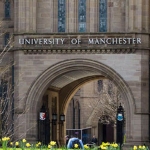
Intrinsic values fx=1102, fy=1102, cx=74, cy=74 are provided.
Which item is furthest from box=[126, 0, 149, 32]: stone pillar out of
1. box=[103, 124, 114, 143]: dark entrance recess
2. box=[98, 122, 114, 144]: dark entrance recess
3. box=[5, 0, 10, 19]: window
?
box=[103, 124, 114, 143]: dark entrance recess

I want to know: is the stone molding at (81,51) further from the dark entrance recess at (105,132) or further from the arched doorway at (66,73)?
the dark entrance recess at (105,132)

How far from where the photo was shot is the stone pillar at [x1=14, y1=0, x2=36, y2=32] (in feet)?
183

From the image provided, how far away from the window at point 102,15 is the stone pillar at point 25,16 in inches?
132

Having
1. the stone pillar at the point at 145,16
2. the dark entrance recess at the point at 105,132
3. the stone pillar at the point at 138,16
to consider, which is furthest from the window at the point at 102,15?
the dark entrance recess at the point at 105,132

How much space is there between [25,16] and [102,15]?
3.92 meters

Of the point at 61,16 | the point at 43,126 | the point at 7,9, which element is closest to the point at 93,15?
the point at 61,16

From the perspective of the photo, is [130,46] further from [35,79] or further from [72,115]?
[72,115]

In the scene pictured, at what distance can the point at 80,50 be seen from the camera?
55.2 m

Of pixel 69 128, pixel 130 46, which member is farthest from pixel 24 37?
pixel 69 128

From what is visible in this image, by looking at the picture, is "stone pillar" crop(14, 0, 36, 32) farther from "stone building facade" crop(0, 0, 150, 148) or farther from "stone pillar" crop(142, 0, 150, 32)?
"stone pillar" crop(142, 0, 150, 32)

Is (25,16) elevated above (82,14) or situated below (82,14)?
below

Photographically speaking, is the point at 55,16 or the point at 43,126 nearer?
the point at 55,16

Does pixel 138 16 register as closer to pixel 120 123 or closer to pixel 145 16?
pixel 145 16

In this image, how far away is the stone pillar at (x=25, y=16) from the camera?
55.7m
